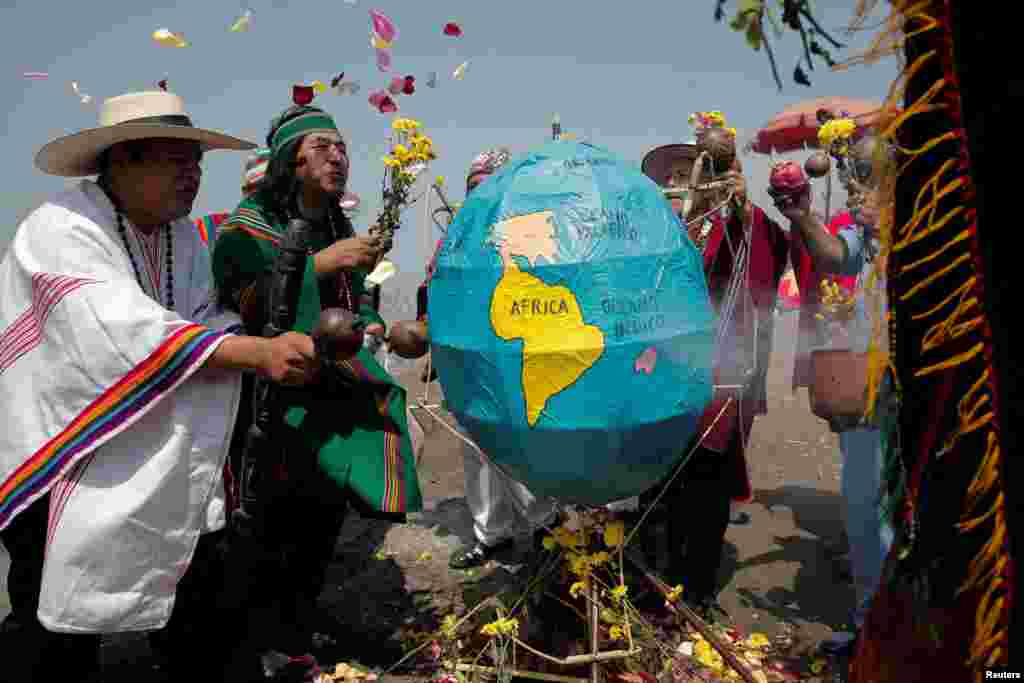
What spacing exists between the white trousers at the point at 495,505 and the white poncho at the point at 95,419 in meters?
2.28

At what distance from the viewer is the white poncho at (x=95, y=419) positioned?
94.7 inches

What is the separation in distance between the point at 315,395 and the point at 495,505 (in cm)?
196

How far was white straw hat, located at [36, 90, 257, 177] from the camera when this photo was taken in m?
2.55

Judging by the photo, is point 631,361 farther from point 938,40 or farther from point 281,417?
point 281,417

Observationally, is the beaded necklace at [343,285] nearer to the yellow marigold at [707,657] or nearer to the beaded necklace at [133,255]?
the beaded necklace at [133,255]

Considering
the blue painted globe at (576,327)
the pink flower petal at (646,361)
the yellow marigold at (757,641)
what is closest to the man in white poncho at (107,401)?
the blue painted globe at (576,327)

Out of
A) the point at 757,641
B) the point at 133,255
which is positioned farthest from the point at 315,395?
the point at 757,641

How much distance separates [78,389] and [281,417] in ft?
2.43

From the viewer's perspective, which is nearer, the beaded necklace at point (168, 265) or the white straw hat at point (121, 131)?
the white straw hat at point (121, 131)

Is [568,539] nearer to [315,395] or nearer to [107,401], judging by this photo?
[315,395]

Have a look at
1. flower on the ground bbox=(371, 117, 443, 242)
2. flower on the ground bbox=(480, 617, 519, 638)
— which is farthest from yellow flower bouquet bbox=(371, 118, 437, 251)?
flower on the ground bbox=(480, 617, 519, 638)

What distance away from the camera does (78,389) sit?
2453 mm

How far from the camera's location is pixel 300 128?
3166mm

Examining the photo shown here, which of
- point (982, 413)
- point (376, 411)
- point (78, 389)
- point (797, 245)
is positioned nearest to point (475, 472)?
point (376, 411)
